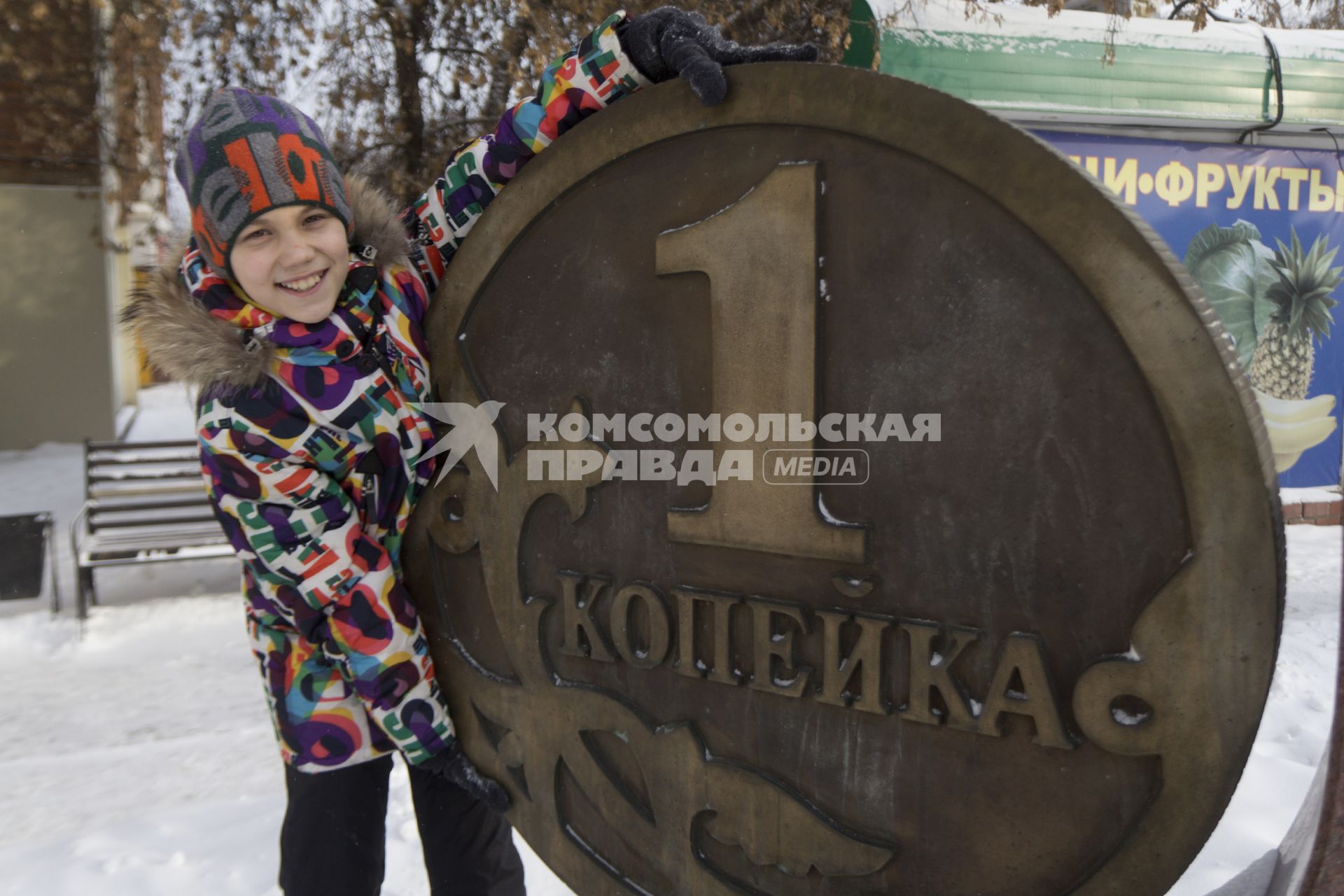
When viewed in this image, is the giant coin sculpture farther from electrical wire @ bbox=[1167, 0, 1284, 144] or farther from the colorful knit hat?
electrical wire @ bbox=[1167, 0, 1284, 144]

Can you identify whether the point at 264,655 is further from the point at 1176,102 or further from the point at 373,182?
the point at 1176,102

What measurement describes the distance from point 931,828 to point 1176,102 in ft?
16.5

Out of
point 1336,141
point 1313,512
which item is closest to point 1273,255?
point 1336,141

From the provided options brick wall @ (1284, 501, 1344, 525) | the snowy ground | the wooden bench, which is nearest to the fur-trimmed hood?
the snowy ground

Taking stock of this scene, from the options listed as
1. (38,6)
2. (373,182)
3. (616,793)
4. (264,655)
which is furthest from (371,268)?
(38,6)

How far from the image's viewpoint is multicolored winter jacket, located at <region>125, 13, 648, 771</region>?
1.40 m

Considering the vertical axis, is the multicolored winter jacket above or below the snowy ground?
above

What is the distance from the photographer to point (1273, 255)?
570 centimetres

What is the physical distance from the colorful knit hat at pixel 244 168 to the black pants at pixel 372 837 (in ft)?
2.91

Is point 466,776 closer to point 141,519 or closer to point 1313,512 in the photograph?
point 141,519

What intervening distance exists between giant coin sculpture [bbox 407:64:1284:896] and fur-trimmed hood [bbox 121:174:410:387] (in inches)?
7.3

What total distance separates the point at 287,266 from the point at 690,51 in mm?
698

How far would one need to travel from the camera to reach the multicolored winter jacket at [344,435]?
1.40 m

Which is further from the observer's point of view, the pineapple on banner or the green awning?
the pineapple on banner
